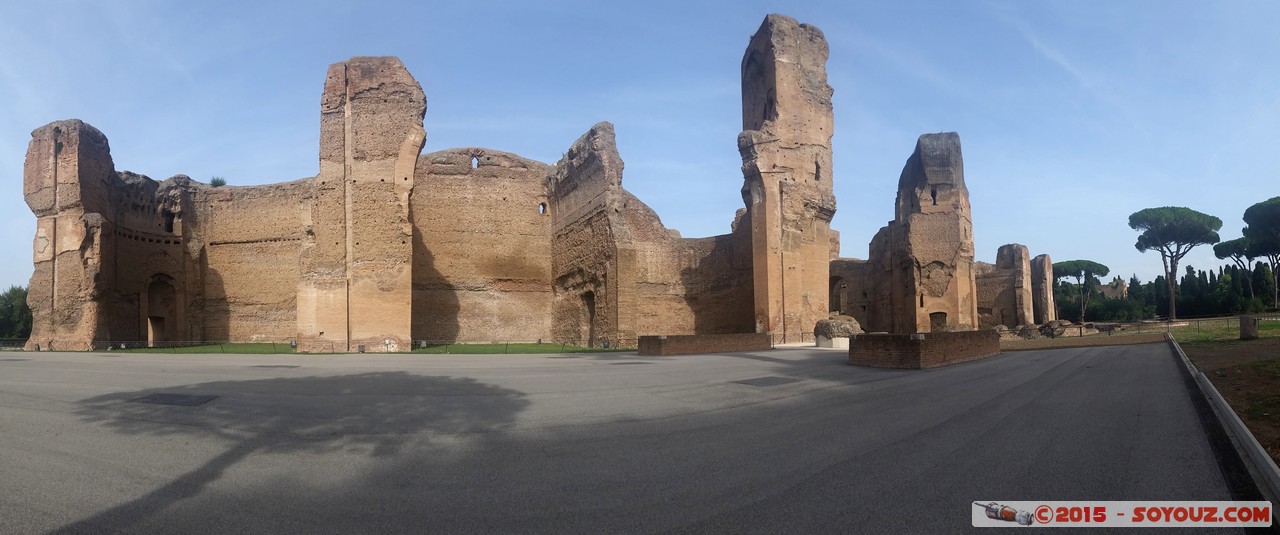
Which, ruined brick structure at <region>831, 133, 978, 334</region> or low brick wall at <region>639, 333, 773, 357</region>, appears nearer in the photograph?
low brick wall at <region>639, 333, 773, 357</region>

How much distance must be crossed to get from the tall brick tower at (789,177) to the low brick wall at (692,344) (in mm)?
4860

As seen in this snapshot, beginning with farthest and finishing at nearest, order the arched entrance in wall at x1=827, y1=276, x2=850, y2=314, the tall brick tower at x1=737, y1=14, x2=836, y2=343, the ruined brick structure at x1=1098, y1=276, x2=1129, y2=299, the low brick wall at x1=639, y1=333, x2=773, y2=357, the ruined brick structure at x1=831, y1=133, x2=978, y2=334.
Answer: the ruined brick structure at x1=1098, y1=276, x2=1129, y2=299 < the arched entrance in wall at x1=827, y1=276, x2=850, y2=314 < the ruined brick structure at x1=831, y1=133, x2=978, y2=334 < the tall brick tower at x1=737, y1=14, x2=836, y2=343 < the low brick wall at x1=639, y1=333, x2=773, y2=357

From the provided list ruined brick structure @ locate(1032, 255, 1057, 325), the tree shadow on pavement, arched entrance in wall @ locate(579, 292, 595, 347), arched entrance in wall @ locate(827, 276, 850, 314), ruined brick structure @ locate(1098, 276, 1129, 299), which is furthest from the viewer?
ruined brick structure @ locate(1098, 276, 1129, 299)

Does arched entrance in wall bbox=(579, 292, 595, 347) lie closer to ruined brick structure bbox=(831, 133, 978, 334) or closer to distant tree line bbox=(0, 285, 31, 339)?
ruined brick structure bbox=(831, 133, 978, 334)

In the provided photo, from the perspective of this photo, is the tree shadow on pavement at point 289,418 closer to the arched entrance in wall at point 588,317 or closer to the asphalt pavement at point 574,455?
the asphalt pavement at point 574,455

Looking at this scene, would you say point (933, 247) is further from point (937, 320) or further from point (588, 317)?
point (588, 317)

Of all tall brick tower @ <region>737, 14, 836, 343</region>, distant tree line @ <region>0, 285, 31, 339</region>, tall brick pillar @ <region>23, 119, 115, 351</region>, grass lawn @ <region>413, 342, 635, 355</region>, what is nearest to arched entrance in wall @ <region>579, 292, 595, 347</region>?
grass lawn @ <region>413, 342, 635, 355</region>

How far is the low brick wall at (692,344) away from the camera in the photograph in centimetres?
1558

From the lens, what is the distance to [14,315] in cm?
3991

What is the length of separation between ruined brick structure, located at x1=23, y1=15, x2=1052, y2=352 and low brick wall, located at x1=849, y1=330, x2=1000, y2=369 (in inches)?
282

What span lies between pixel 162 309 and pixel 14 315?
77.0 ft

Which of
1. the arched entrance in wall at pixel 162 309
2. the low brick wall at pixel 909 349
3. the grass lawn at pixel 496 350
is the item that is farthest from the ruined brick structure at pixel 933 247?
the arched entrance in wall at pixel 162 309

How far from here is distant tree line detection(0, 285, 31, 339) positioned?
38188mm

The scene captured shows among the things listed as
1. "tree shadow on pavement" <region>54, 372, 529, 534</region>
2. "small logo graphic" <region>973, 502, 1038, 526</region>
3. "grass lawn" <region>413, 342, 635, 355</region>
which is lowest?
"grass lawn" <region>413, 342, 635, 355</region>
